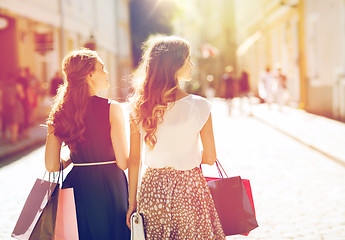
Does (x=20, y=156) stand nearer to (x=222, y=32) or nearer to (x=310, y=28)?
(x=310, y=28)

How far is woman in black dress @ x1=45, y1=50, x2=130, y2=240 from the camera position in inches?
122

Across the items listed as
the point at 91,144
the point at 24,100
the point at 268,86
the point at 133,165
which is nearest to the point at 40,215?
the point at 91,144

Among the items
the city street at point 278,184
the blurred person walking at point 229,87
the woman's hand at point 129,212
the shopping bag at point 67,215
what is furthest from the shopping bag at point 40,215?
the blurred person walking at point 229,87

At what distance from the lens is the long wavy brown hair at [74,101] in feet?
10.1

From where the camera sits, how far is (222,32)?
53000 millimetres

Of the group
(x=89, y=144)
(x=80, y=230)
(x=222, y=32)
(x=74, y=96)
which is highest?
(x=222, y=32)

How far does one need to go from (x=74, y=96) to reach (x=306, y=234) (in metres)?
2.85

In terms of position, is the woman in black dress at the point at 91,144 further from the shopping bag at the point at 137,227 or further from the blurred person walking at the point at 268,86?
the blurred person walking at the point at 268,86

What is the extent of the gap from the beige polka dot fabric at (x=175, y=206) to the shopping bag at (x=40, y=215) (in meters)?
0.52

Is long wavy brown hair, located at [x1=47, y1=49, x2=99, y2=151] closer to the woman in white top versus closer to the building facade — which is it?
the woman in white top

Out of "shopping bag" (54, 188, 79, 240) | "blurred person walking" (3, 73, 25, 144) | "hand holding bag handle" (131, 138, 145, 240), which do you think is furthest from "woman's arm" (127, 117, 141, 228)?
"blurred person walking" (3, 73, 25, 144)

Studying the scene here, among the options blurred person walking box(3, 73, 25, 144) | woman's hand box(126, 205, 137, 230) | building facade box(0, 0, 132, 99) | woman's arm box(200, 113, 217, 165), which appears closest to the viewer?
woman's arm box(200, 113, 217, 165)

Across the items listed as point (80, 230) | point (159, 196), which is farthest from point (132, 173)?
point (80, 230)

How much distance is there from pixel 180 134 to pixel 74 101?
0.67 m
